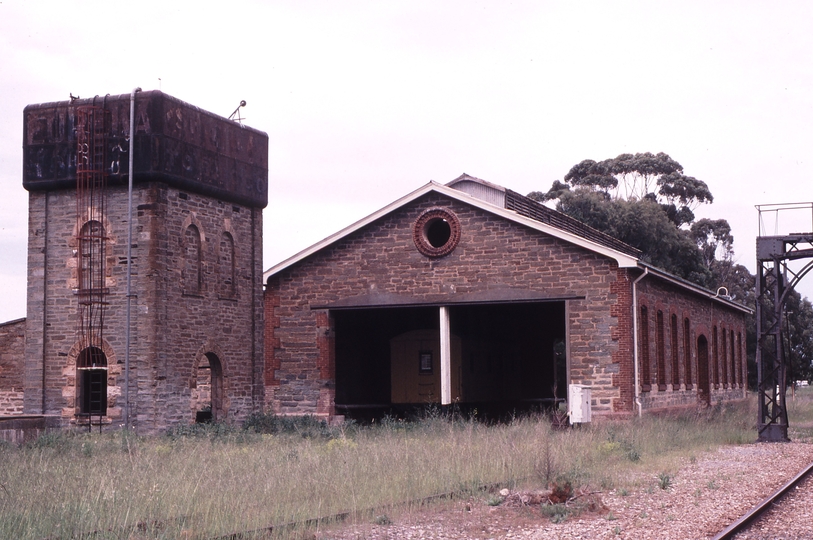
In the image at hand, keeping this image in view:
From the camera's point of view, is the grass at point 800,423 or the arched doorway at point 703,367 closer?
the grass at point 800,423

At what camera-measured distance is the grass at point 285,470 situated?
390 inches

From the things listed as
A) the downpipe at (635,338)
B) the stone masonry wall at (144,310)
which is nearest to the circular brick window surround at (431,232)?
the downpipe at (635,338)

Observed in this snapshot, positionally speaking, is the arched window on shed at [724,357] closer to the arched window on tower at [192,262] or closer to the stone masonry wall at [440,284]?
the stone masonry wall at [440,284]

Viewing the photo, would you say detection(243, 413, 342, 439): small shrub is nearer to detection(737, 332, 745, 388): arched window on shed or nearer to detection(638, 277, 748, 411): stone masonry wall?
Answer: detection(638, 277, 748, 411): stone masonry wall

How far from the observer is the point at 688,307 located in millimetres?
30641

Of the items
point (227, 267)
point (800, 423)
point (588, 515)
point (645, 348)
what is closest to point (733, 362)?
point (800, 423)

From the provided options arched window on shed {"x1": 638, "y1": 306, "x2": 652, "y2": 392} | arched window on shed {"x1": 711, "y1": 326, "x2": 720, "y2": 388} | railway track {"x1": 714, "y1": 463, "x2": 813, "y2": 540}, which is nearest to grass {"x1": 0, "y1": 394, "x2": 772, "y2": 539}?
railway track {"x1": 714, "y1": 463, "x2": 813, "y2": 540}

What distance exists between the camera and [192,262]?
81.2 feet

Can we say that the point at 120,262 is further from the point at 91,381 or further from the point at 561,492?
the point at 561,492

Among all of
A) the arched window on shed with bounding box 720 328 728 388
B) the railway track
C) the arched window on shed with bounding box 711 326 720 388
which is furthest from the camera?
the arched window on shed with bounding box 720 328 728 388

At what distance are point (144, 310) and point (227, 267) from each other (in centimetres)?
339

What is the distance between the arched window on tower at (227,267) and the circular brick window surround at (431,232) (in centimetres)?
505

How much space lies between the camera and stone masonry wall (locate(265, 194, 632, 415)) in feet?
75.7

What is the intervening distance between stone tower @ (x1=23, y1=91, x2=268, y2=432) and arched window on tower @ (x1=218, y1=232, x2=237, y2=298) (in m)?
0.29
